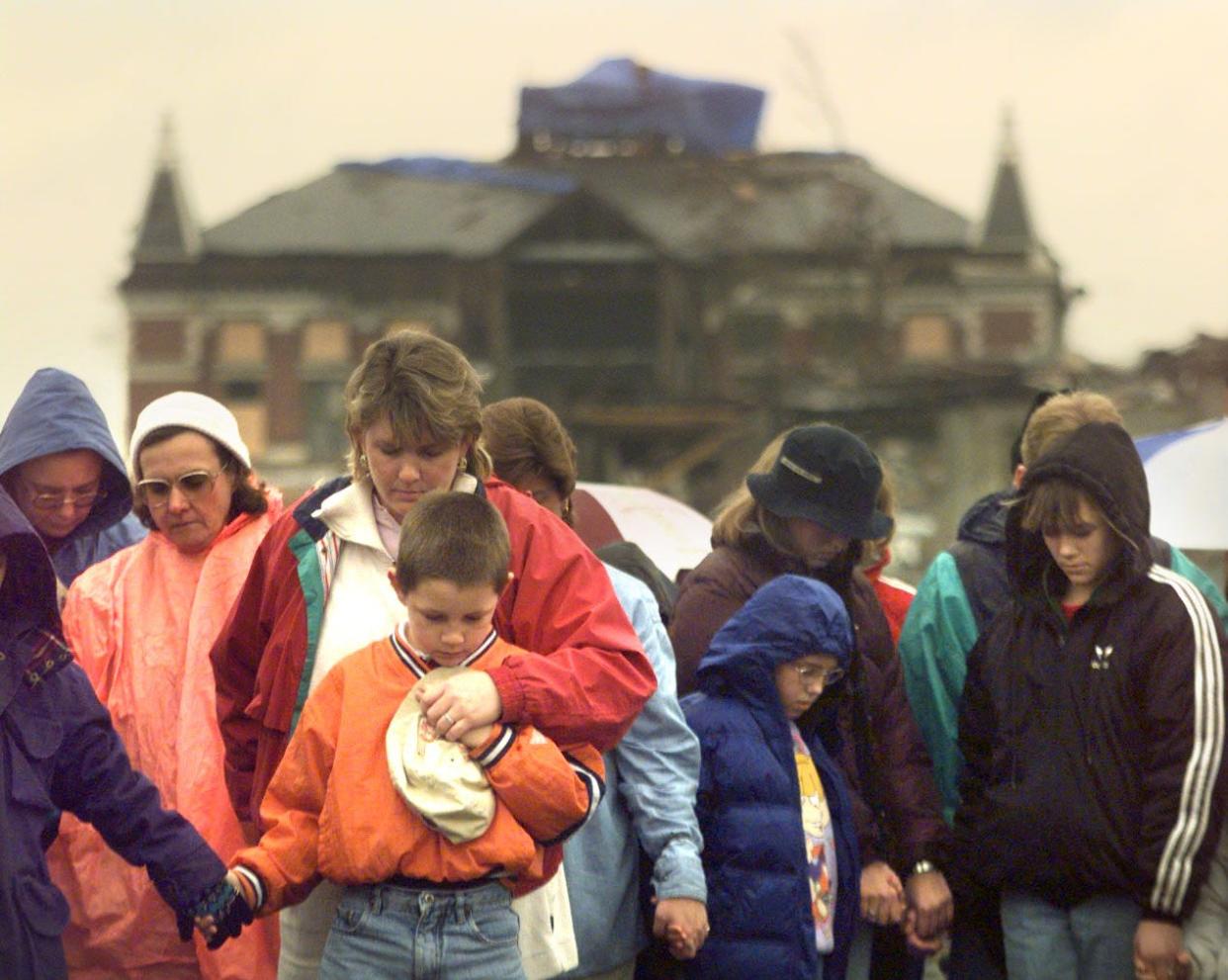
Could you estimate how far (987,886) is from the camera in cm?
516

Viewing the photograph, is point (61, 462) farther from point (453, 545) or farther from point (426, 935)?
point (426, 935)

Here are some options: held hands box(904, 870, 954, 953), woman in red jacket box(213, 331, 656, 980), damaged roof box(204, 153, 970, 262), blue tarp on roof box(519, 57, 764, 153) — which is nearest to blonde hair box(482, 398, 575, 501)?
woman in red jacket box(213, 331, 656, 980)

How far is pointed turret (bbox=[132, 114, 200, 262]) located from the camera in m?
50.3

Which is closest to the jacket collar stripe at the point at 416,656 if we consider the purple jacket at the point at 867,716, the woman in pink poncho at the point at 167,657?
the woman in pink poncho at the point at 167,657

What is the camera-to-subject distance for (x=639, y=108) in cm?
5350

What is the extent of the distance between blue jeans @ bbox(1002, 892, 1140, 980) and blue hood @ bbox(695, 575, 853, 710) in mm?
746

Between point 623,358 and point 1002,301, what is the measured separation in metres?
9.83

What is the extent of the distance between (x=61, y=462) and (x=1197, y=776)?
9.54 ft

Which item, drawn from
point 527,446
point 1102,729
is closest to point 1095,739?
point 1102,729

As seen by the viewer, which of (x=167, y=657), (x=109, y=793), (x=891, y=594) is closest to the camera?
(x=109, y=793)

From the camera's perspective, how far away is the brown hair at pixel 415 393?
4.17 metres

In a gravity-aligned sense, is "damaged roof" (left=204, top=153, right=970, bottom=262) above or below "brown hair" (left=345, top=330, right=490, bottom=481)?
above

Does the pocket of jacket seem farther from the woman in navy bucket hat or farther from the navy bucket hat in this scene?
the navy bucket hat

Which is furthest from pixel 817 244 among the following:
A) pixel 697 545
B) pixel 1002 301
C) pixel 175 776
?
pixel 175 776
